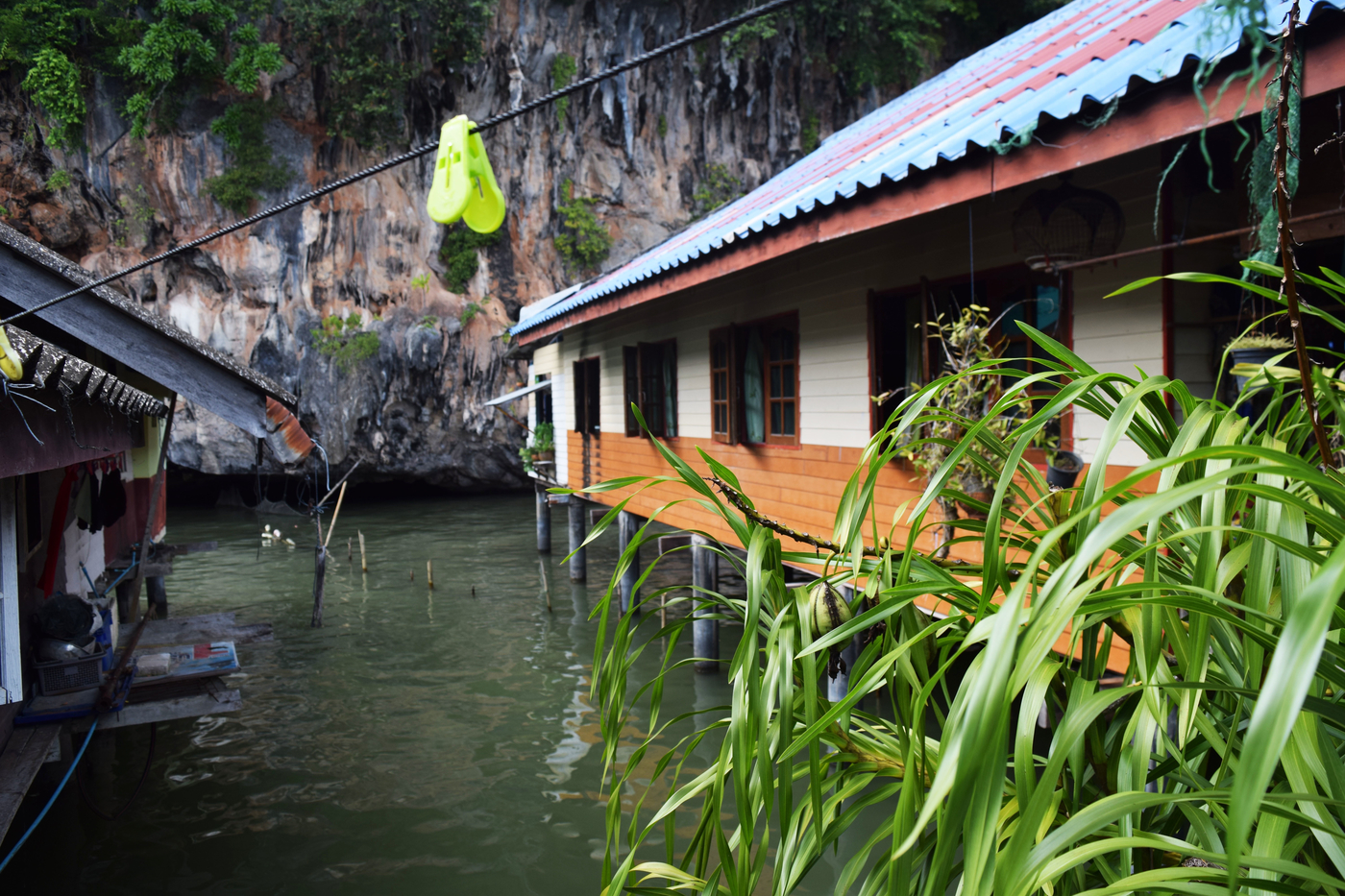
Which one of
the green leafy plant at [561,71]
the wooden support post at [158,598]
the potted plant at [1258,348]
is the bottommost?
the wooden support post at [158,598]

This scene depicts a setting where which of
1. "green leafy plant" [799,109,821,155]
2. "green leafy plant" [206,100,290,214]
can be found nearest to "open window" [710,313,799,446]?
"green leafy plant" [206,100,290,214]

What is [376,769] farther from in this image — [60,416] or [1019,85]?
[1019,85]

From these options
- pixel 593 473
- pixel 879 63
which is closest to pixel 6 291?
pixel 593 473

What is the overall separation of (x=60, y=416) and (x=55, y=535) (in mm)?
2563

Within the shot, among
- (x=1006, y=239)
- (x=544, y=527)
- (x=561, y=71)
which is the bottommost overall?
(x=544, y=527)

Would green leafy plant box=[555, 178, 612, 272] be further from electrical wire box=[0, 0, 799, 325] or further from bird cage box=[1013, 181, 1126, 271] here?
electrical wire box=[0, 0, 799, 325]

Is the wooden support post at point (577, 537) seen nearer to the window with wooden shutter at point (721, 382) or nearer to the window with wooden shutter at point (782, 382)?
the window with wooden shutter at point (721, 382)

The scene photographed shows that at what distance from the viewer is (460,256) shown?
23609mm

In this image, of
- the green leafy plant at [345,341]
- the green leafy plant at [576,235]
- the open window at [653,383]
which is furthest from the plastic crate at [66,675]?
the green leafy plant at [576,235]

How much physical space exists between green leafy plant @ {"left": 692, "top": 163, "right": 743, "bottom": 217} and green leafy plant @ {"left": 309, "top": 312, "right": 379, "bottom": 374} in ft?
34.2

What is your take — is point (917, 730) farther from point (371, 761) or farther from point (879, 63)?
point (879, 63)

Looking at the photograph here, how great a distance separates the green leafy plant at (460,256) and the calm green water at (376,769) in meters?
12.9

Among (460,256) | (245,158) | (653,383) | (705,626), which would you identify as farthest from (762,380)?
(245,158)

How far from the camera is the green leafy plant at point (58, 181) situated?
63.8 ft
